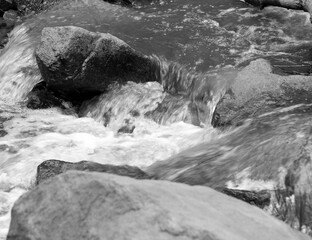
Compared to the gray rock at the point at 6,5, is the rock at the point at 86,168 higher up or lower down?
higher up

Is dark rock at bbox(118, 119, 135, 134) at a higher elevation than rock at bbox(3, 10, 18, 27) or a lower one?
lower

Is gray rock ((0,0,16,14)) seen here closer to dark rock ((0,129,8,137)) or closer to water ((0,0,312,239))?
water ((0,0,312,239))

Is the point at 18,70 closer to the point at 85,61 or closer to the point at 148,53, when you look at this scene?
the point at 85,61

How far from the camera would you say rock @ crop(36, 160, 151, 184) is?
6.20m

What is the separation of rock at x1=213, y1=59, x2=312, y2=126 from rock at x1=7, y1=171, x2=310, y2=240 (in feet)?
13.4

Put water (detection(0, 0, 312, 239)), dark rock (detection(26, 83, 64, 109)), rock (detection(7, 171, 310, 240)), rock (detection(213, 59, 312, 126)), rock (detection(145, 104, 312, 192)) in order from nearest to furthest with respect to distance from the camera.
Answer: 1. rock (detection(7, 171, 310, 240))
2. rock (detection(145, 104, 312, 192))
3. rock (detection(213, 59, 312, 126))
4. water (detection(0, 0, 312, 239))
5. dark rock (detection(26, 83, 64, 109))

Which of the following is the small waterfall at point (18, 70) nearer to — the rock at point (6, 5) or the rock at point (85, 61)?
the rock at point (85, 61)

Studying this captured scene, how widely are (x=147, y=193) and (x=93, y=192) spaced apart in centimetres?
31

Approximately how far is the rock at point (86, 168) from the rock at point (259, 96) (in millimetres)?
1721

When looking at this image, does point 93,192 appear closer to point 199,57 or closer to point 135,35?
point 199,57

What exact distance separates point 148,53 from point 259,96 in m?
3.32

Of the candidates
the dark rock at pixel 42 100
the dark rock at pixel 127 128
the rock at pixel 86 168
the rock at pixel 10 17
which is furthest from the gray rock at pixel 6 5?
the rock at pixel 86 168

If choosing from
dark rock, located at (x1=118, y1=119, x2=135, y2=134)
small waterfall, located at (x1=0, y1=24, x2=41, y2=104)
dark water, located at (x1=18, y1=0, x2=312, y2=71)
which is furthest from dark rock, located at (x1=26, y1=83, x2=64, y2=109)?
dark water, located at (x1=18, y1=0, x2=312, y2=71)

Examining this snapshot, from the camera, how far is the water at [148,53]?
7.70 metres
